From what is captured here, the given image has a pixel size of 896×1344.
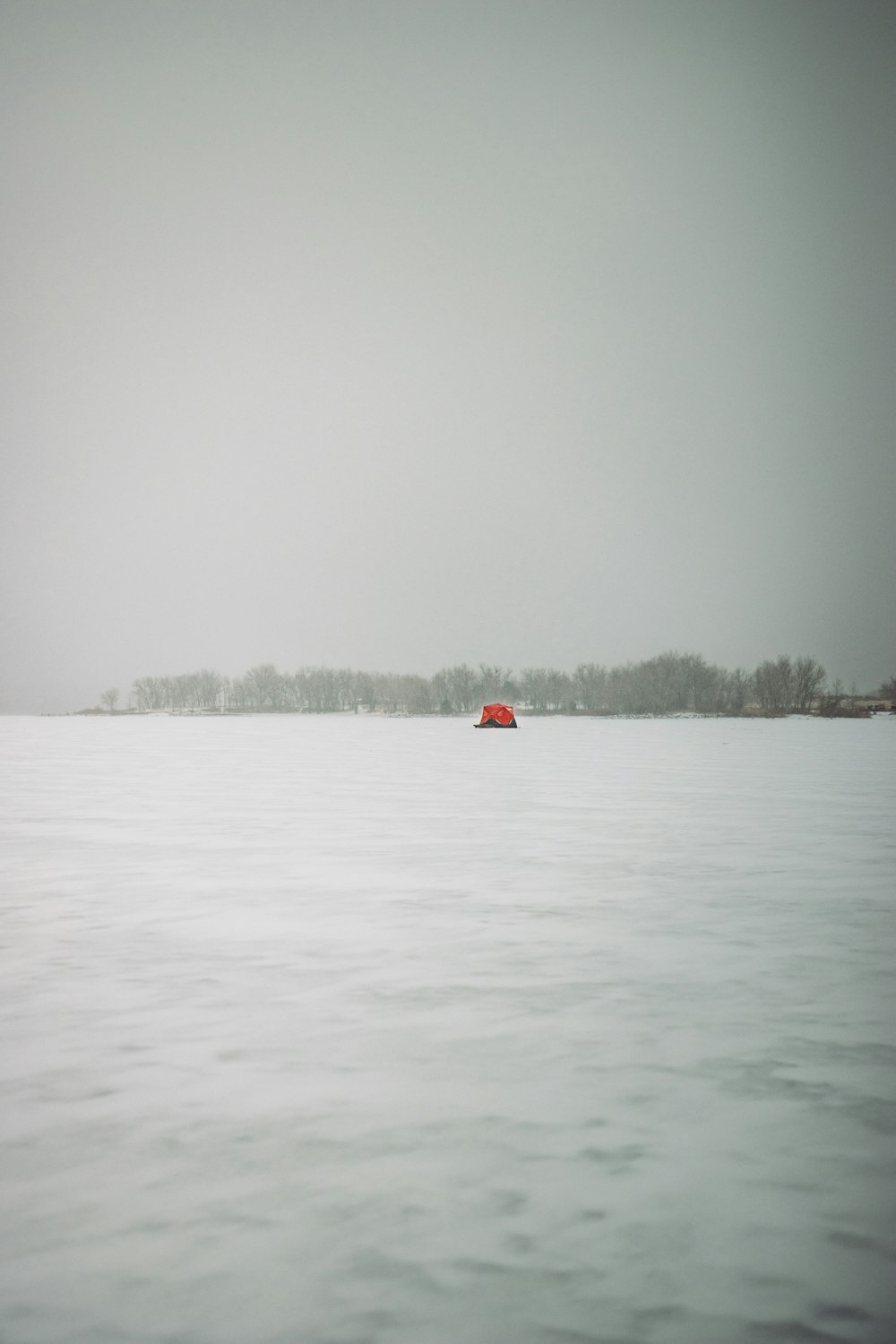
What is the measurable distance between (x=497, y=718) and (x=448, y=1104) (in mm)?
55848

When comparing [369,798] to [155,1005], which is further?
[369,798]

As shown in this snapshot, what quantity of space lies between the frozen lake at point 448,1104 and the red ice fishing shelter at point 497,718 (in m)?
50.5

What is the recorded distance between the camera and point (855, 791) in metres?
14.8

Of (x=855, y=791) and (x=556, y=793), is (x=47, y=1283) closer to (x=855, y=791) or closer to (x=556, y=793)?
(x=556, y=793)

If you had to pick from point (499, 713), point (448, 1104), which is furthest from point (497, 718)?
point (448, 1104)

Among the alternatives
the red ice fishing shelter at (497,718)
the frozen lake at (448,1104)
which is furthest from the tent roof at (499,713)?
the frozen lake at (448,1104)

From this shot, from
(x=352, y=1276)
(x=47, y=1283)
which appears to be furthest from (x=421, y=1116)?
(x=47, y=1283)

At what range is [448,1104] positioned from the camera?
10.1ft

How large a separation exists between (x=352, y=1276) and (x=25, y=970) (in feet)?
10.3

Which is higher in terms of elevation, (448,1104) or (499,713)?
(499,713)

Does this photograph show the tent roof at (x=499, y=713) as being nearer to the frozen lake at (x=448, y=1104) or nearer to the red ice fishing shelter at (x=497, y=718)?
the red ice fishing shelter at (x=497, y=718)

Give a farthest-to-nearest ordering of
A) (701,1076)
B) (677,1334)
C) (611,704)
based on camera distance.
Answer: (611,704)
(701,1076)
(677,1334)

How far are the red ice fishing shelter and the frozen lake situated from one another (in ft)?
166

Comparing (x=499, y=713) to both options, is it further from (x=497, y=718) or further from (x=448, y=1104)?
(x=448, y=1104)
